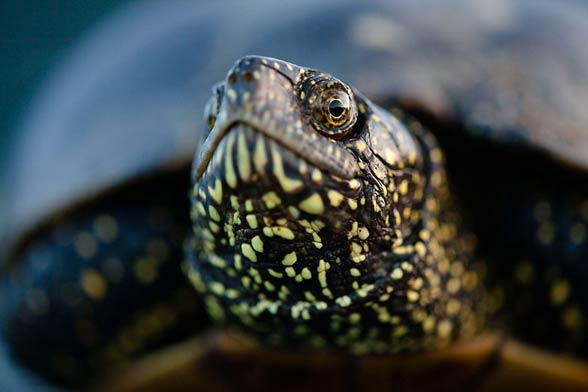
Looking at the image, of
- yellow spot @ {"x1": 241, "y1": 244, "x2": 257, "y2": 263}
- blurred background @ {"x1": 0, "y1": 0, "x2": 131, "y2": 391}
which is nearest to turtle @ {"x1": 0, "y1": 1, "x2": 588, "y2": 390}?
yellow spot @ {"x1": 241, "y1": 244, "x2": 257, "y2": 263}

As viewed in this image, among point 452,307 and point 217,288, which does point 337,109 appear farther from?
point 452,307

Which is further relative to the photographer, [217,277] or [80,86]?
[80,86]

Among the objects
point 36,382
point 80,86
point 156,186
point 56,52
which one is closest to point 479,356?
point 156,186

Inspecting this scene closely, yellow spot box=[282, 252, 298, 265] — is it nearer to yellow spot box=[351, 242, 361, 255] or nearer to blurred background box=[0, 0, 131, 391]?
yellow spot box=[351, 242, 361, 255]

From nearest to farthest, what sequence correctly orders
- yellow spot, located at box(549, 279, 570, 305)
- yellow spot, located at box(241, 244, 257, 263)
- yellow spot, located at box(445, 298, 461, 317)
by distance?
yellow spot, located at box(241, 244, 257, 263)
yellow spot, located at box(445, 298, 461, 317)
yellow spot, located at box(549, 279, 570, 305)

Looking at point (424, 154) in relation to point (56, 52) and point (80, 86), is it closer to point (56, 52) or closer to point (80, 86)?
point (80, 86)

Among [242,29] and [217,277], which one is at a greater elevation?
[242,29]
